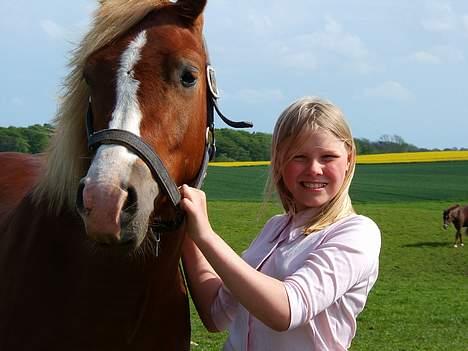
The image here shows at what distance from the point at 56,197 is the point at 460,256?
19.9 m

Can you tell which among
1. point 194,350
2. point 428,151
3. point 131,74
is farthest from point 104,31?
point 428,151

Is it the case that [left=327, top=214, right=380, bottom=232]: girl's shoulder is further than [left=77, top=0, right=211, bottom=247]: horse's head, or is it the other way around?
[left=327, top=214, right=380, bottom=232]: girl's shoulder

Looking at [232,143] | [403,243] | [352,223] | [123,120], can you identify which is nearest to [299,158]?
[352,223]

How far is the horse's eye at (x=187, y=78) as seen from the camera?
2.46 m

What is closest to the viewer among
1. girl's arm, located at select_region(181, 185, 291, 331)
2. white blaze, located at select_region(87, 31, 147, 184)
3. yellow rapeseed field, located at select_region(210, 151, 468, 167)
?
white blaze, located at select_region(87, 31, 147, 184)

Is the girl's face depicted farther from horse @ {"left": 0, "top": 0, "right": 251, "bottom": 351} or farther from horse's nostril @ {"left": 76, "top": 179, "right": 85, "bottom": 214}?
horse's nostril @ {"left": 76, "top": 179, "right": 85, "bottom": 214}

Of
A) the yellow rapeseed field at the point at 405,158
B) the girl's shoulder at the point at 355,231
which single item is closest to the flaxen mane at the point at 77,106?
the girl's shoulder at the point at 355,231

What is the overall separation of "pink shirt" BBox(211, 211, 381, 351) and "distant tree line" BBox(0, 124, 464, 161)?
469mm

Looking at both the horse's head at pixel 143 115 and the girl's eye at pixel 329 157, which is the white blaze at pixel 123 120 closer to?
the horse's head at pixel 143 115

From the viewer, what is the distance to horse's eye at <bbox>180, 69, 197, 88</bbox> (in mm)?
2461

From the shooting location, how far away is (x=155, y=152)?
7.54 ft

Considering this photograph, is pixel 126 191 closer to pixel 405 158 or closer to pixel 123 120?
pixel 123 120

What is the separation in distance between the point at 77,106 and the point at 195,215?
2.30ft

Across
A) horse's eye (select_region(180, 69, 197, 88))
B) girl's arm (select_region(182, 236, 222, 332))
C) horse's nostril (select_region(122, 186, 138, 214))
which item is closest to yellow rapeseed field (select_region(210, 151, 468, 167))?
girl's arm (select_region(182, 236, 222, 332))
